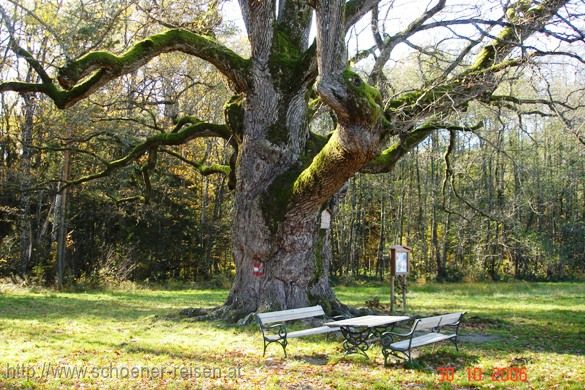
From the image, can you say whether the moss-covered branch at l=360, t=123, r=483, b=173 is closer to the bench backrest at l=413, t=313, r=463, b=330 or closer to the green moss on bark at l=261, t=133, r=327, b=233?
the green moss on bark at l=261, t=133, r=327, b=233

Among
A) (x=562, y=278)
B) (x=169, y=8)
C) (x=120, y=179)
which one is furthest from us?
(x=562, y=278)

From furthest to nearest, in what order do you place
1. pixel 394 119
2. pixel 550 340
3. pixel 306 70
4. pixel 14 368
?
pixel 306 70
pixel 550 340
pixel 394 119
pixel 14 368

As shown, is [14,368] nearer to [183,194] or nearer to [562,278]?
[183,194]

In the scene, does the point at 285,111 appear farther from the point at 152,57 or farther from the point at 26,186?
the point at 26,186

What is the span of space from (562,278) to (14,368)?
3322 centimetres

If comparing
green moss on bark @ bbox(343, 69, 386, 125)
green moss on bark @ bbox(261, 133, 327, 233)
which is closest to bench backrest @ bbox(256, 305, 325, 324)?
green moss on bark @ bbox(261, 133, 327, 233)

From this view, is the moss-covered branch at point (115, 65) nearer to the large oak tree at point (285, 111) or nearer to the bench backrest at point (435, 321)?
the large oak tree at point (285, 111)

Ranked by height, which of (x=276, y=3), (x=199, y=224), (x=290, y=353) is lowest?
(x=290, y=353)

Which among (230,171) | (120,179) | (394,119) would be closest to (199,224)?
(120,179)

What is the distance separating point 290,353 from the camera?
8250mm

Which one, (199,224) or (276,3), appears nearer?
(276,3)

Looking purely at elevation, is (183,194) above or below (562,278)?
above

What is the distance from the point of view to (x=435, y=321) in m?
7.62

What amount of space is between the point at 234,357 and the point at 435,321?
2.77 m
